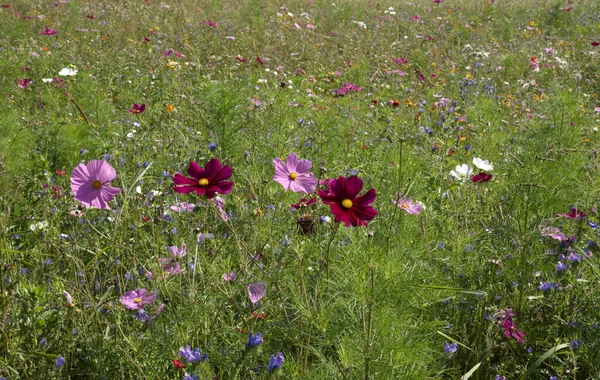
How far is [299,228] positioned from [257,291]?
0.23 m

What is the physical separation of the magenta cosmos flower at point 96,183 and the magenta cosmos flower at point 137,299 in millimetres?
309

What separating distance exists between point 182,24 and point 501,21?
4.90 metres

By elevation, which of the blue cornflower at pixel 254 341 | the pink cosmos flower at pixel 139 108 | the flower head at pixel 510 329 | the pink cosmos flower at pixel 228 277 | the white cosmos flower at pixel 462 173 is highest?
the blue cornflower at pixel 254 341

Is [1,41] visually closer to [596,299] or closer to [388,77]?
[388,77]

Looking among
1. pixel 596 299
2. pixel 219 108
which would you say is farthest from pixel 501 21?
pixel 596 299

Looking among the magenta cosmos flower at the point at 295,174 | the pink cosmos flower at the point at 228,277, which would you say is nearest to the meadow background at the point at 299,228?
the pink cosmos flower at the point at 228,277

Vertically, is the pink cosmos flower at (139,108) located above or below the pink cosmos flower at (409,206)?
below

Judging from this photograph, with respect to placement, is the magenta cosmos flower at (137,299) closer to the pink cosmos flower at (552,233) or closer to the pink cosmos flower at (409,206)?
the pink cosmos flower at (409,206)

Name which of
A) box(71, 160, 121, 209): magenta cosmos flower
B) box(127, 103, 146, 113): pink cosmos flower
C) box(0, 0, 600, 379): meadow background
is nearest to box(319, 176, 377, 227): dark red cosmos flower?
box(0, 0, 600, 379): meadow background

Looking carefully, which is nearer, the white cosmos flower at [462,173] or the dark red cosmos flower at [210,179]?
the dark red cosmos flower at [210,179]

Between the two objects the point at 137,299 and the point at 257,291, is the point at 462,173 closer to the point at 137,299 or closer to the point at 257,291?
the point at 257,291

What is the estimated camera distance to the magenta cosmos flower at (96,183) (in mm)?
1347

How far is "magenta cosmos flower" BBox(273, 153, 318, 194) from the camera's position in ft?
4.90

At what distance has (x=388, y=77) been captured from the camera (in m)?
5.29
